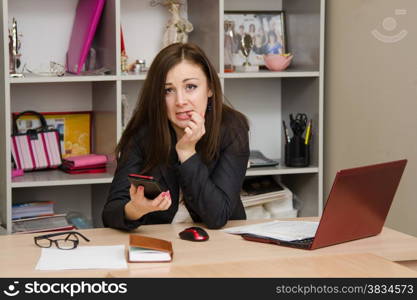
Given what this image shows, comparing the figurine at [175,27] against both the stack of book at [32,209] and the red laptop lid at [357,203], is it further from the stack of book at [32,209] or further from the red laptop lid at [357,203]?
the red laptop lid at [357,203]

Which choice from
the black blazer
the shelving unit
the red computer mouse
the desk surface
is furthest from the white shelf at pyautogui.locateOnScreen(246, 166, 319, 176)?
the red computer mouse

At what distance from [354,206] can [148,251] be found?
22.8 inches

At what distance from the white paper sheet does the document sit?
391 mm

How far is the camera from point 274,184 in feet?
12.1

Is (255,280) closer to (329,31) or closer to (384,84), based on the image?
(384,84)

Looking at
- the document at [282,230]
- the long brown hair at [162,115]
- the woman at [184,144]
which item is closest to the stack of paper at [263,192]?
the woman at [184,144]

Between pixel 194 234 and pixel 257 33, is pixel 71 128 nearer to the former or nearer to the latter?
pixel 257 33

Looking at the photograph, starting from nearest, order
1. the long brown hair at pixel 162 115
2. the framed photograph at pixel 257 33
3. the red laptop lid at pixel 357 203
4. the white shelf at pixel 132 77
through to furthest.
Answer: the red laptop lid at pixel 357 203
the long brown hair at pixel 162 115
the white shelf at pixel 132 77
the framed photograph at pixel 257 33

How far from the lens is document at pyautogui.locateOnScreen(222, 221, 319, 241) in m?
2.02

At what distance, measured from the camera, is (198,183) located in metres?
2.22

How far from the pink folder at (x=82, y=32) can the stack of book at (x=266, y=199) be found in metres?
1.01

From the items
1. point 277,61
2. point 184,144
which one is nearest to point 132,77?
point 277,61

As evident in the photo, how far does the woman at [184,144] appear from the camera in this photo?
2238mm

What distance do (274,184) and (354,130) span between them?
0.59m
